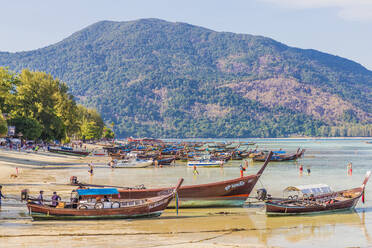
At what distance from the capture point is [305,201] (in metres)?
30.8

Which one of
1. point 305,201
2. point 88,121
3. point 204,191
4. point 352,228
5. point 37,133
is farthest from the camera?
point 88,121

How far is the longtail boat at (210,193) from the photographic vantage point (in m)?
32.3

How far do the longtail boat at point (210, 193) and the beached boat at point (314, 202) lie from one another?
3.10 meters

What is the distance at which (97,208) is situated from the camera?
27812mm

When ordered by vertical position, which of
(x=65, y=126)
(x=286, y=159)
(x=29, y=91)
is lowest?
(x=286, y=159)

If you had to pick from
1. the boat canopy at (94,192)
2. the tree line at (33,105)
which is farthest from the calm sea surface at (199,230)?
the tree line at (33,105)

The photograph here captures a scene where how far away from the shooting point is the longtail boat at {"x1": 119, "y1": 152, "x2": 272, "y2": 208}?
1273 inches

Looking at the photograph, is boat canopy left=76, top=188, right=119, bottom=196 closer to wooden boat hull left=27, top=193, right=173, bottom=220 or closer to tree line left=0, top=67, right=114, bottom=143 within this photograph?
wooden boat hull left=27, top=193, right=173, bottom=220

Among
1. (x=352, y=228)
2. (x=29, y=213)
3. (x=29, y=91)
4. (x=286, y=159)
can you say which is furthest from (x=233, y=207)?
(x=29, y=91)

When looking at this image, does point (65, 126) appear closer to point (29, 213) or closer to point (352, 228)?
point (29, 213)

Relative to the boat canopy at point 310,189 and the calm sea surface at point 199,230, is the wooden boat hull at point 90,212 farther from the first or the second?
the boat canopy at point 310,189

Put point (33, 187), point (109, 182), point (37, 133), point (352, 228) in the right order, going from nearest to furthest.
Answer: point (352, 228) < point (33, 187) < point (109, 182) < point (37, 133)

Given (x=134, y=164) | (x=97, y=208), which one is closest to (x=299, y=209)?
(x=97, y=208)

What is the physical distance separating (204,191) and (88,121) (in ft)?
519
